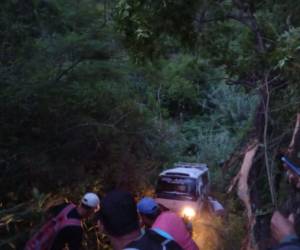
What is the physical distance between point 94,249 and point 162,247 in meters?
5.03

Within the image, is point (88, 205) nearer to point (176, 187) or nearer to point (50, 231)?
point (50, 231)

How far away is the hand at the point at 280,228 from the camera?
2.67m

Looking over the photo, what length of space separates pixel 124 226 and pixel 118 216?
0.06m

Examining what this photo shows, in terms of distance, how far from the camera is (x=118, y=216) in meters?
2.60

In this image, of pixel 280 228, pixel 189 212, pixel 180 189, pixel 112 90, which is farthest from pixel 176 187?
pixel 280 228

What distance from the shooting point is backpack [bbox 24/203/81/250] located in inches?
180

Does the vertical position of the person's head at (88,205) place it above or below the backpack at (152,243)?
below

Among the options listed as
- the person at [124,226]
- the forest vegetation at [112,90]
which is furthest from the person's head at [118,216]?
the forest vegetation at [112,90]

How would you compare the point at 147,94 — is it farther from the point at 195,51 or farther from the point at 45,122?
the point at 45,122

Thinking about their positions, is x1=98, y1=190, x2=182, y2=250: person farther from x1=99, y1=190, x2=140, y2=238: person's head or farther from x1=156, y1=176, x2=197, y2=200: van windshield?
x1=156, y1=176, x2=197, y2=200: van windshield

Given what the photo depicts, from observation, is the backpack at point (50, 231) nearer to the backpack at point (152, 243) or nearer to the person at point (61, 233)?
the person at point (61, 233)

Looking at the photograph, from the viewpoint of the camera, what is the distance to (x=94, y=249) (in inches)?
288

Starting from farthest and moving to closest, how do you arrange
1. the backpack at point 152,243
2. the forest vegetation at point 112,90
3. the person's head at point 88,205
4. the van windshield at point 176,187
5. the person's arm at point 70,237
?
the van windshield at point 176,187
the forest vegetation at point 112,90
the person's head at point 88,205
the person's arm at point 70,237
the backpack at point 152,243

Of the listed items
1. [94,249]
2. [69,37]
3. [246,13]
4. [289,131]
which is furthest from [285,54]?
[94,249]
